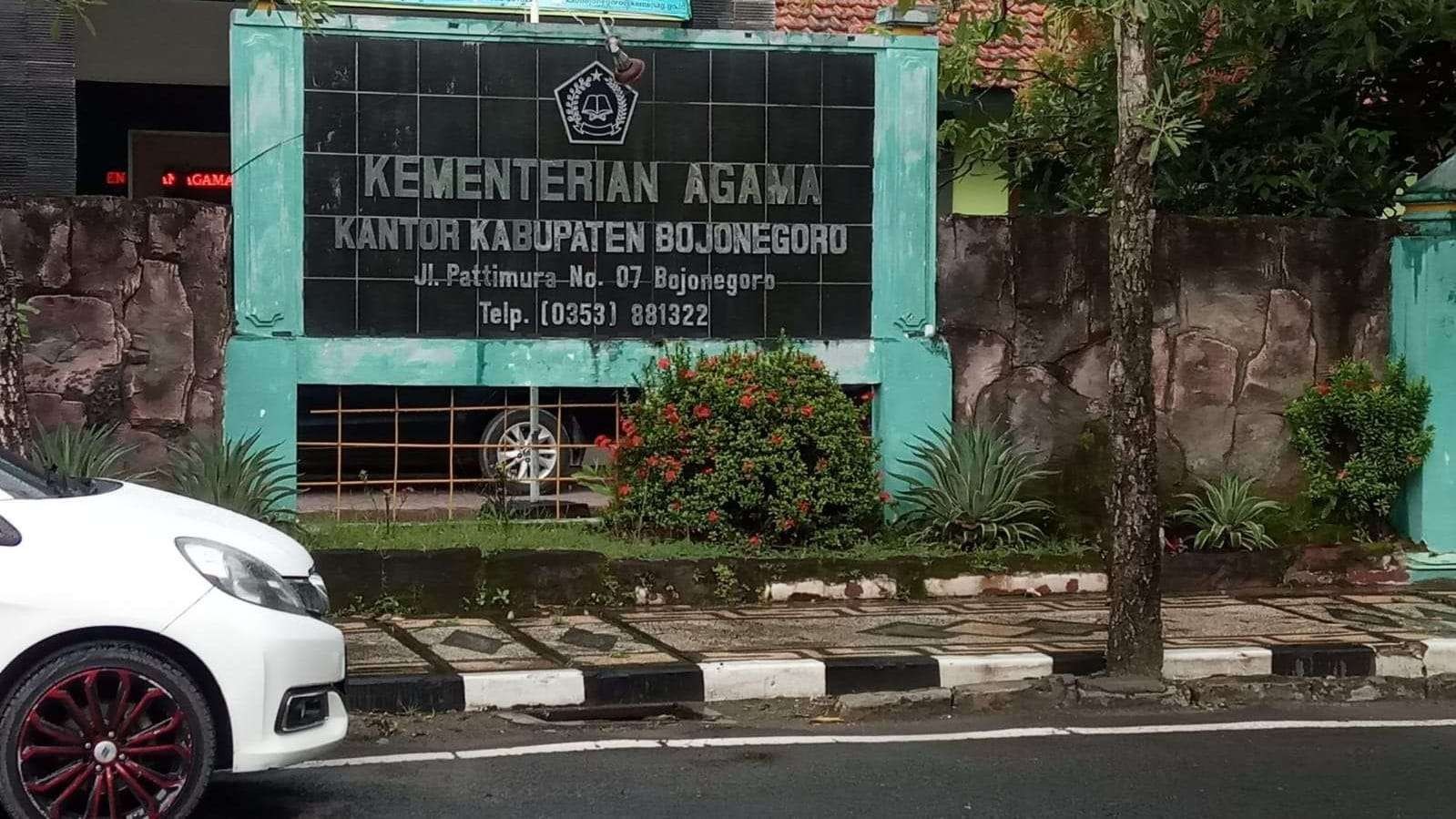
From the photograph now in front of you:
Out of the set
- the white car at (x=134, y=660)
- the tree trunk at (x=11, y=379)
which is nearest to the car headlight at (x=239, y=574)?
the white car at (x=134, y=660)

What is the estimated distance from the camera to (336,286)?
9.83 metres

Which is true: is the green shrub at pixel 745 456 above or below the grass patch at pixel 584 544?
above

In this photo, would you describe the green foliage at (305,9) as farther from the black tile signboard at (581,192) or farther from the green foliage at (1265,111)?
the green foliage at (1265,111)

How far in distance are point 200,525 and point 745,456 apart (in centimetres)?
457

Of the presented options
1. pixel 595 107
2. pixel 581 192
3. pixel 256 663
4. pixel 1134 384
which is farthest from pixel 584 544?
pixel 256 663

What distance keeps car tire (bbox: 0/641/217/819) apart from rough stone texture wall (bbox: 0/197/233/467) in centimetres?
469

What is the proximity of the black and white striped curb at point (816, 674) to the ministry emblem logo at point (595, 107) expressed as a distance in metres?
3.62

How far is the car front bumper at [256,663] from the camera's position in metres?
5.09

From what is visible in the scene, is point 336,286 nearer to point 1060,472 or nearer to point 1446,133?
point 1060,472

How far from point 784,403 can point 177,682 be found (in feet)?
16.7

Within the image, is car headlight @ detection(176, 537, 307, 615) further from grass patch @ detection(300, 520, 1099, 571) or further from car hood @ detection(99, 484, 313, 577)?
grass patch @ detection(300, 520, 1099, 571)

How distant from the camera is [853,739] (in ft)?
22.6

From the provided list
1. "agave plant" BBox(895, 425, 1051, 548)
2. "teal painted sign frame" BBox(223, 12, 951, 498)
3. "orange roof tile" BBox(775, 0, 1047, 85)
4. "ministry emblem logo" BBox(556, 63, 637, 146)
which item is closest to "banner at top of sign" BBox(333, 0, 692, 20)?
"orange roof tile" BBox(775, 0, 1047, 85)

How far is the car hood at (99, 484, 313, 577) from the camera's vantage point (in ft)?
17.2
